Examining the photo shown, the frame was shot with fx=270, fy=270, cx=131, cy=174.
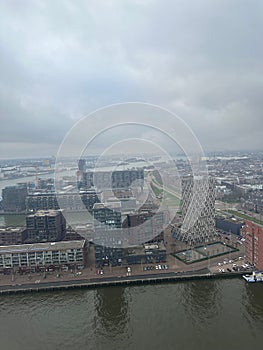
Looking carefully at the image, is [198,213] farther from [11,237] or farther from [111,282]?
[11,237]

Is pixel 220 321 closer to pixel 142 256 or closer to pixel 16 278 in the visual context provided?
pixel 142 256

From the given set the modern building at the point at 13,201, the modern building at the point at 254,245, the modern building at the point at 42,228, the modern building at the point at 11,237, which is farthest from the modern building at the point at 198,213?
the modern building at the point at 13,201

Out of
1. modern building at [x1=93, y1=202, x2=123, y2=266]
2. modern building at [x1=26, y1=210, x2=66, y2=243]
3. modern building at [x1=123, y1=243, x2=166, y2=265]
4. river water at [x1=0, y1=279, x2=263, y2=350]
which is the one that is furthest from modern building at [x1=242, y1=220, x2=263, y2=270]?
modern building at [x1=26, y1=210, x2=66, y2=243]

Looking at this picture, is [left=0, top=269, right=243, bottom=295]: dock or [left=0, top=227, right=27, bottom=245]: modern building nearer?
[left=0, top=269, right=243, bottom=295]: dock

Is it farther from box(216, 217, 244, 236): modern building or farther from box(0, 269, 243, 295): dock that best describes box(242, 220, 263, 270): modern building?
box(216, 217, 244, 236): modern building

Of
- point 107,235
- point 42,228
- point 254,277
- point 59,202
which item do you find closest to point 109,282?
point 107,235

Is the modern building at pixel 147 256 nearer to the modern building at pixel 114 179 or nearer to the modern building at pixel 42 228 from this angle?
the modern building at pixel 42 228
